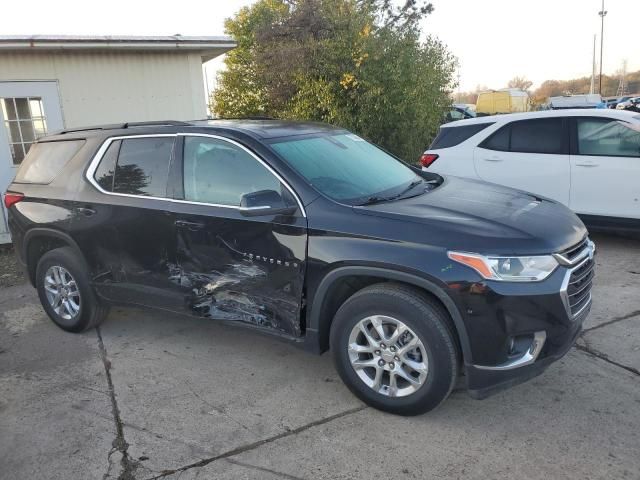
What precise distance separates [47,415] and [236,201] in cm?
185

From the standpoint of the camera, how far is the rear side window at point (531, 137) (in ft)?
21.7

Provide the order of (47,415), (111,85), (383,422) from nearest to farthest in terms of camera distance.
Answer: (383,422)
(47,415)
(111,85)

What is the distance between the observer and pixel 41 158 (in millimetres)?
4984

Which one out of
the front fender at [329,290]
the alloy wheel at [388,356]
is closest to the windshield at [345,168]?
the front fender at [329,290]

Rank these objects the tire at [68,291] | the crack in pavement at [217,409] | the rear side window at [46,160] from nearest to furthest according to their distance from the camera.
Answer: the crack in pavement at [217,409]
the tire at [68,291]
the rear side window at [46,160]

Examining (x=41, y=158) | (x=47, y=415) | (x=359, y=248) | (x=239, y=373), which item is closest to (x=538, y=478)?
(x=359, y=248)

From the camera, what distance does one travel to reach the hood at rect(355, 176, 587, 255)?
2996mm

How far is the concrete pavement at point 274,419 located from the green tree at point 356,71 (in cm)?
773

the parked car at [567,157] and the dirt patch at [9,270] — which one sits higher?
the parked car at [567,157]

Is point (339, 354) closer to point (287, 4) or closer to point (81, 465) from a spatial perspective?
point (81, 465)

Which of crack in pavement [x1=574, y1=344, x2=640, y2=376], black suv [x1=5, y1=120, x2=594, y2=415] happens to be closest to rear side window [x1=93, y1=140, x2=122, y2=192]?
black suv [x1=5, y1=120, x2=594, y2=415]

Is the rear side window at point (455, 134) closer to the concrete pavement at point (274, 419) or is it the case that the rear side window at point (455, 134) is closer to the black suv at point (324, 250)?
the black suv at point (324, 250)

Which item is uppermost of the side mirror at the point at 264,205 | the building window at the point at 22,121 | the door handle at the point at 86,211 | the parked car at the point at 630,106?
the building window at the point at 22,121

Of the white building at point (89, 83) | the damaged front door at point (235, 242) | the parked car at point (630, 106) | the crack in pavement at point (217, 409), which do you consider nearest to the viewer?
the crack in pavement at point (217, 409)
